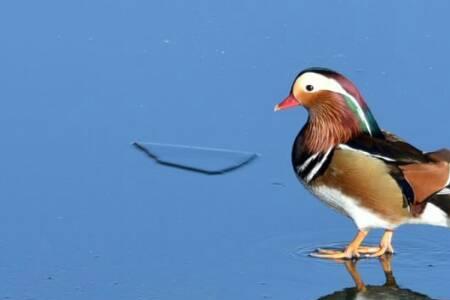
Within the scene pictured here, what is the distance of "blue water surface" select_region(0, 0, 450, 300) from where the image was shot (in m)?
3.94

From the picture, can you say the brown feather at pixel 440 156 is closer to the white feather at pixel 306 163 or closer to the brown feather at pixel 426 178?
the brown feather at pixel 426 178

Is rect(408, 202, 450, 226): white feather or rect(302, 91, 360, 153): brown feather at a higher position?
rect(302, 91, 360, 153): brown feather

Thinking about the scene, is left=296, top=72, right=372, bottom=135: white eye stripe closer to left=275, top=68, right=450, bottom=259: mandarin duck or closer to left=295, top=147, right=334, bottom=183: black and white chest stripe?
left=275, top=68, right=450, bottom=259: mandarin duck

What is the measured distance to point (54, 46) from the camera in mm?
5758

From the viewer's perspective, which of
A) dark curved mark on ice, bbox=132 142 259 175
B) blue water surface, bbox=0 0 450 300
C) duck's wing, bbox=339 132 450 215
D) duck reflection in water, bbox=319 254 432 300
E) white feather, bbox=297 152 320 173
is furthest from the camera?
dark curved mark on ice, bbox=132 142 259 175

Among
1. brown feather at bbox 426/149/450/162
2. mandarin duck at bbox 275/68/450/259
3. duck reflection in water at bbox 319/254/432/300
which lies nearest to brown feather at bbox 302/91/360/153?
mandarin duck at bbox 275/68/450/259

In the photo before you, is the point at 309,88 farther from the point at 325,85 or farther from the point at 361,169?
the point at 361,169

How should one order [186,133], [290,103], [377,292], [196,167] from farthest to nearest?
[186,133] < [196,167] < [290,103] < [377,292]

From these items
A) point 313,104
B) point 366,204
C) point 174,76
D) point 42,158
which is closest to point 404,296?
point 366,204

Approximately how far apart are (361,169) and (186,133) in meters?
0.98

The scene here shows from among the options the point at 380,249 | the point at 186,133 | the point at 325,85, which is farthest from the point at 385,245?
the point at 186,133

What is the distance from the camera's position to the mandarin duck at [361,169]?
4.19m

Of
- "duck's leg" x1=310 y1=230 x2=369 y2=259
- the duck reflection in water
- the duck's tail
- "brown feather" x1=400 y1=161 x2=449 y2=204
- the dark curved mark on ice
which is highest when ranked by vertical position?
"brown feather" x1=400 y1=161 x2=449 y2=204

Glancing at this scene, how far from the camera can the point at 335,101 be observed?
450 cm
